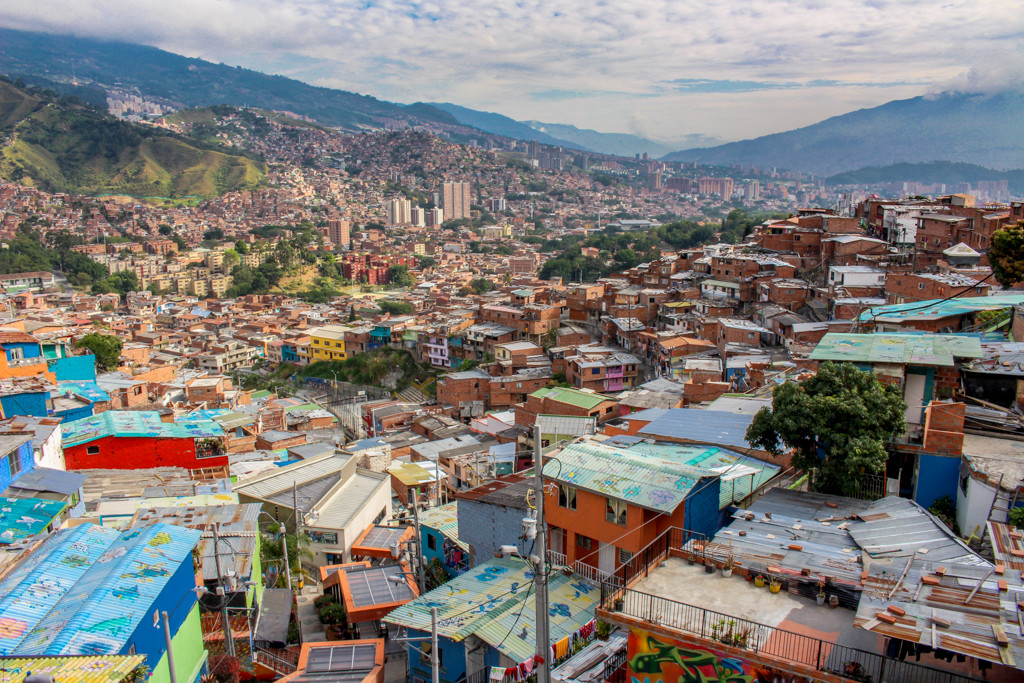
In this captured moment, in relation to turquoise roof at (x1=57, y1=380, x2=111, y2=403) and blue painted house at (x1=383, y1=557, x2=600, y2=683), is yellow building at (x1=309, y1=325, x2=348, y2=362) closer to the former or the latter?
turquoise roof at (x1=57, y1=380, x2=111, y2=403)

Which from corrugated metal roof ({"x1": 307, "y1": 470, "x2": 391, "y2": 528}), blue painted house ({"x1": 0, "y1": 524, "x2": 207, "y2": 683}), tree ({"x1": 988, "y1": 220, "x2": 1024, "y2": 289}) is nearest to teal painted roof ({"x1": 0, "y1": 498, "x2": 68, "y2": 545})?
blue painted house ({"x1": 0, "y1": 524, "x2": 207, "y2": 683})

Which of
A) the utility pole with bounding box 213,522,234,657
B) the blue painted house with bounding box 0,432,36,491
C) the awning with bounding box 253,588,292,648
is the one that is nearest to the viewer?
the utility pole with bounding box 213,522,234,657

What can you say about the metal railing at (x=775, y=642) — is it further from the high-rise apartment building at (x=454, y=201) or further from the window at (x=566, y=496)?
the high-rise apartment building at (x=454, y=201)

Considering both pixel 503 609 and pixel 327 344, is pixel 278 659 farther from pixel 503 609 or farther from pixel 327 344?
pixel 327 344

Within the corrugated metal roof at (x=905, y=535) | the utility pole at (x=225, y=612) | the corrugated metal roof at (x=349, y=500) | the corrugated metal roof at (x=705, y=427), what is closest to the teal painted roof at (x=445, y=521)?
the corrugated metal roof at (x=349, y=500)

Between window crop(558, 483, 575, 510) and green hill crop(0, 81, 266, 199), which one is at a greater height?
green hill crop(0, 81, 266, 199)

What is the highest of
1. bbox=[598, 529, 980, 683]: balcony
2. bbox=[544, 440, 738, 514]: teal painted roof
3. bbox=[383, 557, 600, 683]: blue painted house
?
bbox=[544, 440, 738, 514]: teal painted roof

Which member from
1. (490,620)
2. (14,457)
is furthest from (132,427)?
(490,620)
